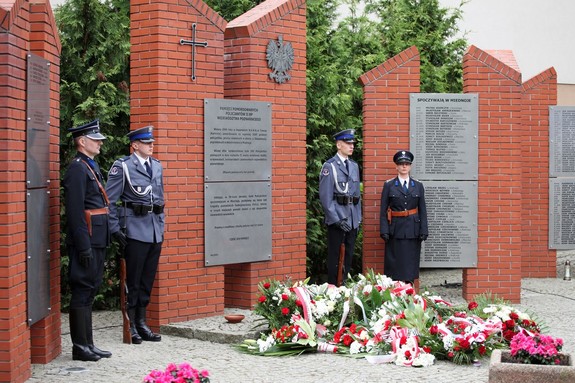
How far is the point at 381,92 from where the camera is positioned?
10.8 m

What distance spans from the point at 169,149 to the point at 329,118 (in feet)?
12.3

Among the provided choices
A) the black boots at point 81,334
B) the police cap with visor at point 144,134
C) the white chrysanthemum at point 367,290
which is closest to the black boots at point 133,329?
the black boots at point 81,334

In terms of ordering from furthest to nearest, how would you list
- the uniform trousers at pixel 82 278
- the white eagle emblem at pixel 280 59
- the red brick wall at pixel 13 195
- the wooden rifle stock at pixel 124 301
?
the white eagle emblem at pixel 280 59 < the wooden rifle stock at pixel 124 301 < the uniform trousers at pixel 82 278 < the red brick wall at pixel 13 195

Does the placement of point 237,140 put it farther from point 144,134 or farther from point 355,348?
point 355,348

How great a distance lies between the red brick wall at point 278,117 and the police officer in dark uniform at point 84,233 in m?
2.53

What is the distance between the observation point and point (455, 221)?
10789 millimetres

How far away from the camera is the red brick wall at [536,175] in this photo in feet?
42.4

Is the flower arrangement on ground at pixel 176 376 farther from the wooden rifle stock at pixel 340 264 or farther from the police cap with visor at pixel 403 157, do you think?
the police cap with visor at pixel 403 157

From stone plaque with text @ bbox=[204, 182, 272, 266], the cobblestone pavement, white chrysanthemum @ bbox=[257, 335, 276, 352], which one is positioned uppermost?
stone plaque with text @ bbox=[204, 182, 272, 266]

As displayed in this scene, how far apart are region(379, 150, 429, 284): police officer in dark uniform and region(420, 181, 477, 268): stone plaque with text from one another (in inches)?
15.1

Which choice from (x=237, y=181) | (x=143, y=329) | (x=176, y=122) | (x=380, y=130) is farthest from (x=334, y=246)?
(x=143, y=329)

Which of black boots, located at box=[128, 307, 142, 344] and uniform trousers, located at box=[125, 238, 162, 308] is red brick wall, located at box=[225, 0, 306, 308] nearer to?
uniform trousers, located at box=[125, 238, 162, 308]

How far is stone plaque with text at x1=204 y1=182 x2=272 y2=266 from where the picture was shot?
933 centimetres

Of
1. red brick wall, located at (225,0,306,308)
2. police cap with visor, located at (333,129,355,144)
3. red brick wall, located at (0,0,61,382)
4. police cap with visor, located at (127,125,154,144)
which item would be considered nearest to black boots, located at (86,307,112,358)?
red brick wall, located at (0,0,61,382)
